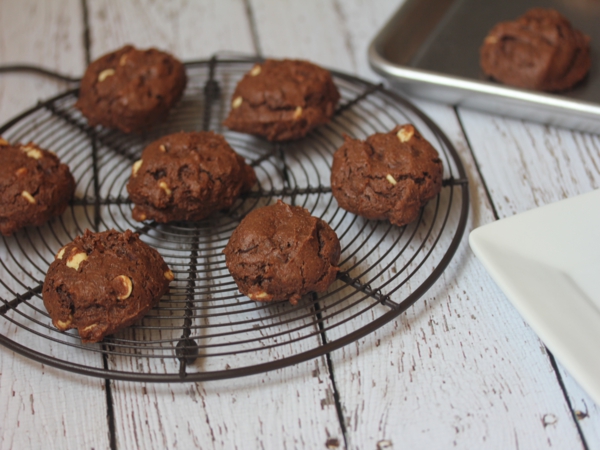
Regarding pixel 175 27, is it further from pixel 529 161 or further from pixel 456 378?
pixel 456 378

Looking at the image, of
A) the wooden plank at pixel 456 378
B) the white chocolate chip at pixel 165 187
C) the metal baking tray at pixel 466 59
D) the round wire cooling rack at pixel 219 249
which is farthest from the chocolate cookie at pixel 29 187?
the metal baking tray at pixel 466 59

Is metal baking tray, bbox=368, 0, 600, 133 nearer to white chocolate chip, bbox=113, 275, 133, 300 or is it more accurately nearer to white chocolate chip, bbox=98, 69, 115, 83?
white chocolate chip, bbox=98, 69, 115, 83

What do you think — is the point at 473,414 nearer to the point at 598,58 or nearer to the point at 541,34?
the point at 541,34

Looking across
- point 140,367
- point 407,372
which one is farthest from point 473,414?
point 140,367

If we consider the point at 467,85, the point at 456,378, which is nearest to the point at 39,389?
the point at 456,378

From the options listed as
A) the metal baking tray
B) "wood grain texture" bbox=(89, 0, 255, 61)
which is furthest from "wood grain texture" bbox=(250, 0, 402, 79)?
the metal baking tray

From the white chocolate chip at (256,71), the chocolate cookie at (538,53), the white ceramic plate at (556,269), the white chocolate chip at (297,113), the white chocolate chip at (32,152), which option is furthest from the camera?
the chocolate cookie at (538,53)

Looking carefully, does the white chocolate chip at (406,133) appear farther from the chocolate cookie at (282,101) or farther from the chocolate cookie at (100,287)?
the chocolate cookie at (100,287)

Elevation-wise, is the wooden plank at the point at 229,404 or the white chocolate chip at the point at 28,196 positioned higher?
the white chocolate chip at the point at 28,196
